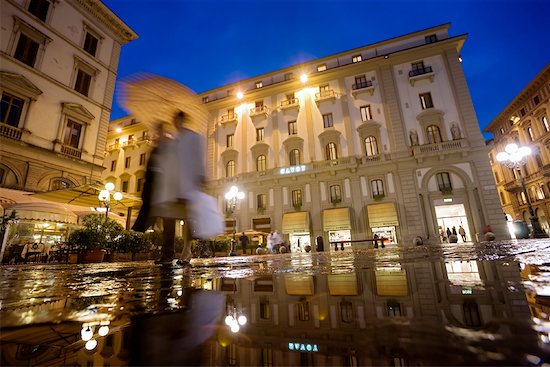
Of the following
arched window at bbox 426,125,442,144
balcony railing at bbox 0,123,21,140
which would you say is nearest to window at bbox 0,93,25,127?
balcony railing at bbox 0,123,21,140

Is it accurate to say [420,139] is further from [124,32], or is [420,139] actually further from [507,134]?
[507,134]

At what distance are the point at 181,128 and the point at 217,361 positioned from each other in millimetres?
3572

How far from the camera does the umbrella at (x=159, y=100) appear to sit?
365 cm

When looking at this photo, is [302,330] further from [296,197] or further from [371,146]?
[371,146]

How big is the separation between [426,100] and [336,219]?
1129 centimetres

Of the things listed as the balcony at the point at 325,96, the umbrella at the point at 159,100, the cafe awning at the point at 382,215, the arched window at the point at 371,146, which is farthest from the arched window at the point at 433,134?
the umbrella at the point at 159,100

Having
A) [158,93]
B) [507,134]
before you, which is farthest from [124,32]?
[507,134]

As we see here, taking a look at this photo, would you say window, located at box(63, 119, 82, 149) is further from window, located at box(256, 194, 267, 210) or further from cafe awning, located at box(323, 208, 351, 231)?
cafe awning, located at box(323, 208, 351, 231)

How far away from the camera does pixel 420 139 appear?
66.2 ft

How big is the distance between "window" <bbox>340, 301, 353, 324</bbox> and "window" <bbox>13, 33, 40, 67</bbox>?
18736 mm

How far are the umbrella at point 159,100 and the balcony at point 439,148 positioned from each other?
1918 centimetres

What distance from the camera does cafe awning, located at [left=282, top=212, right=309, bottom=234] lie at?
20.9 meters

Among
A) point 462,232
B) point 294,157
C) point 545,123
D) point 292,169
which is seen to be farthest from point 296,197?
point 545,123

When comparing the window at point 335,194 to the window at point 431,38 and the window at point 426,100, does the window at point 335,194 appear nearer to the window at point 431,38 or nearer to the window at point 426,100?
the window at point 426,100
